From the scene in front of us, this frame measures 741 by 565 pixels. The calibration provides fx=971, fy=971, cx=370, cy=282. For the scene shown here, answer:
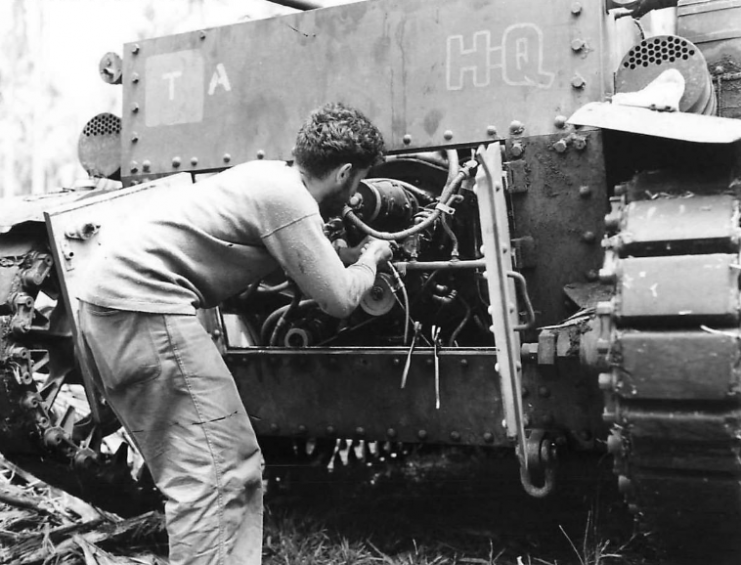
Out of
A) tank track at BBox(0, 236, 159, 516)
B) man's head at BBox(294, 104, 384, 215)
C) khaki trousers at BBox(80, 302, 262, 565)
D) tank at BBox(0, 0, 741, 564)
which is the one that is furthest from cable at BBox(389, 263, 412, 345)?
A: tank track at BBox(0, 236, 159, 516)

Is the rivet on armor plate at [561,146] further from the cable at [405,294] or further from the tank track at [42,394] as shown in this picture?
the tank track at [42,394]

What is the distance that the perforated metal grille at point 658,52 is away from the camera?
304cm

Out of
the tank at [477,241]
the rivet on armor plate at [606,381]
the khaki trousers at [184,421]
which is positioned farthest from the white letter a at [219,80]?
the rivet on armor plate at [606,381]

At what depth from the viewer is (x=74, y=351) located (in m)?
3.89

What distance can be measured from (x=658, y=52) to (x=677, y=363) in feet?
3.94

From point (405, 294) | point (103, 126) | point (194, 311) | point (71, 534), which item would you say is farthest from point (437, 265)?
point (71, 534)

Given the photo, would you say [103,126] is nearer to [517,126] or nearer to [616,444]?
[517,126]

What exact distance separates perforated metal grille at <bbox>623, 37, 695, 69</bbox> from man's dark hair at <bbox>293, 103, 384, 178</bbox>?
0.88 meters

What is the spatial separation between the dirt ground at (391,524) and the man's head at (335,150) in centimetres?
154

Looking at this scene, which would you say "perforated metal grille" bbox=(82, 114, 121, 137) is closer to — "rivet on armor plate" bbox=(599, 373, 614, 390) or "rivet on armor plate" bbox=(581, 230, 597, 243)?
"rivet on armor plate" bbox=(581, 230, 597, 243)

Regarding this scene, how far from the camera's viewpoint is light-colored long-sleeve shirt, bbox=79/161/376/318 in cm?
276

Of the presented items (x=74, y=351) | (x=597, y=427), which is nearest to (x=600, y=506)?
(x=597, y=427)

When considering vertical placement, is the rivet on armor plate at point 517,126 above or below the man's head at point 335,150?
above

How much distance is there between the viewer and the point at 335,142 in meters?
2.88
